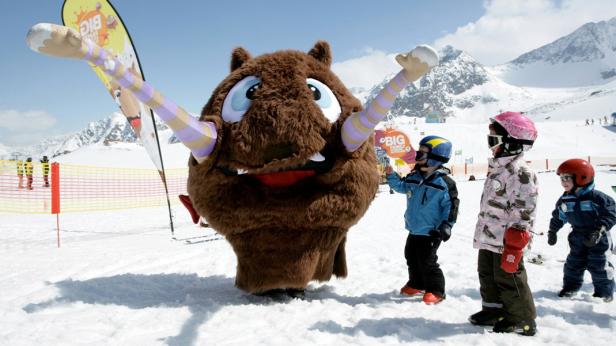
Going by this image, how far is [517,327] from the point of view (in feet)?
8.86

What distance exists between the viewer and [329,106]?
317 centimetres

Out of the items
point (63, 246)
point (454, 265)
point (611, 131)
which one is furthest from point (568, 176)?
point (611, 131)

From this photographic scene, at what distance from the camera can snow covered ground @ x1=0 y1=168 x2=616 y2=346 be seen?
2576mm

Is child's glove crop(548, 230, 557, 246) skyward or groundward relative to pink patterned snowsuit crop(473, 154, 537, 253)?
groundward

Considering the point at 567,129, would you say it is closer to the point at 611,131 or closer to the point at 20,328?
the point at 611,131

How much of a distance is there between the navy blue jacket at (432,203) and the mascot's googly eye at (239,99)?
171cm

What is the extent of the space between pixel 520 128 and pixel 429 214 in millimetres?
1083

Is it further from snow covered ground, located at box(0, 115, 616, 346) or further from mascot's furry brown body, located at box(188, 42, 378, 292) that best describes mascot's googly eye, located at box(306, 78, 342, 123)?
snow covered ground, located at box(0, 115, 616, 346)

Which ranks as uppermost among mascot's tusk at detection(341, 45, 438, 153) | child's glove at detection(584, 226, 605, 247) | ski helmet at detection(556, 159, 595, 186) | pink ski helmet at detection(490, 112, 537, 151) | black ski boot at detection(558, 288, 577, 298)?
mascot's tusk at detection(341, 45, 438, 153)

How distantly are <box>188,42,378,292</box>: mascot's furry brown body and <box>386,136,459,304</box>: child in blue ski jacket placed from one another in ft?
1.92

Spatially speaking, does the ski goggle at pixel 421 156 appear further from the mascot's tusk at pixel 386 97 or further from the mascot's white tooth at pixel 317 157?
the mascot's white tooth at pixel 317 157

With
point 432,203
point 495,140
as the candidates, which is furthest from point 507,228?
point 432,203

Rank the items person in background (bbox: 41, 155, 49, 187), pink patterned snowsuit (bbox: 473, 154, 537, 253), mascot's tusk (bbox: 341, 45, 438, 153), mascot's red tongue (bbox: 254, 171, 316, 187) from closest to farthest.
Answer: mascot's tusk (bbox: 341, 45, 438, 153) → pink patterned snowsuit (bbox: 473, 154, 537, 253) → mascot's red tongue (bbox: 254, 171, 316, 187) → person in background (bbox: 41, 155, 49, 187)

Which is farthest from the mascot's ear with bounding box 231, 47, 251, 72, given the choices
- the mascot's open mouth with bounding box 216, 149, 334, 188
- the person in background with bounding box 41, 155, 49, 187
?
the person in background with bounding box 41, 155, 49, 187
